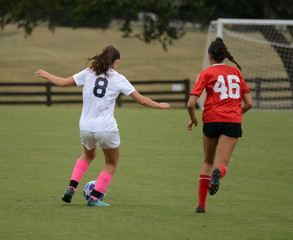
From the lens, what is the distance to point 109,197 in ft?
30.0

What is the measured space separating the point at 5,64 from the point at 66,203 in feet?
157

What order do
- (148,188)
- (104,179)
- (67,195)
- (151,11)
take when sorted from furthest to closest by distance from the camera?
1. (151,11)
2. (148,188)
3. (104,179)
4. (67,195)

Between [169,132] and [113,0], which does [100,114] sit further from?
[113,0]

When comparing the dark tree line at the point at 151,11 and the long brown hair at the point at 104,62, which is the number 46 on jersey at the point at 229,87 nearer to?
the long brown hair at the point at 104,62

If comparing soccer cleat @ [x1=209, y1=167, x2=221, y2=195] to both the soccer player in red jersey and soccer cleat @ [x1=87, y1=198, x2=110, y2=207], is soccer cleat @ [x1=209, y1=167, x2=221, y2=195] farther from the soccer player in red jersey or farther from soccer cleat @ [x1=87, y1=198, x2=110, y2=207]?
soccer cleat @ [x1=87, y1=198, x2=110, y2=207]

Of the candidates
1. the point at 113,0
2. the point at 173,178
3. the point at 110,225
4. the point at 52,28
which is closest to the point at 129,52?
the point at 52,28

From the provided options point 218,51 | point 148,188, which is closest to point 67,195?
point 148,188

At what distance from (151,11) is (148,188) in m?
23.9

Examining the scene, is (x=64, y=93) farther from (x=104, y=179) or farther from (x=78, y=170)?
(x=104, y=179)

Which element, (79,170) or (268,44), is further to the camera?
(268,44)

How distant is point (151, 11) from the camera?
109 feet

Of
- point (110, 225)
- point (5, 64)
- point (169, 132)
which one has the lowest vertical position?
point (5, 64)

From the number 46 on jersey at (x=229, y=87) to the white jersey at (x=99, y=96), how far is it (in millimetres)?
991

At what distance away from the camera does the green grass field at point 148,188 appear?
7.03 m
